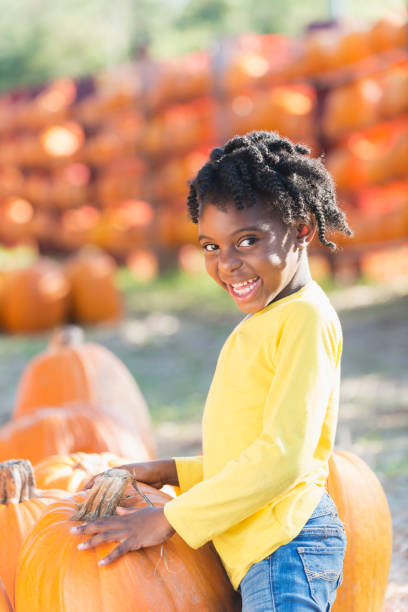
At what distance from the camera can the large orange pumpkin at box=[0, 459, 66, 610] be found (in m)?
2.10

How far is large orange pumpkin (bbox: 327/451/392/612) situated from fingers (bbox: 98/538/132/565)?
627 mm

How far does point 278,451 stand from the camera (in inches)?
64.7

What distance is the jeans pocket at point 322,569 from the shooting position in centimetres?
170

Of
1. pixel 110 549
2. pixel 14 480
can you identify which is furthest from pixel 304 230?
pixel 14 480

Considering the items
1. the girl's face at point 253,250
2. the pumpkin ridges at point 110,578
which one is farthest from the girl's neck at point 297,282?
the pumpkin ridges at point 110,578

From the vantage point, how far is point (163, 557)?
1.80 metres

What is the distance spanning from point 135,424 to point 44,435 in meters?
0.82

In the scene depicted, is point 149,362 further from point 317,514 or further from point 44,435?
point 317,514

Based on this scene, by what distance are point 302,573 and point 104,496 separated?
502mm

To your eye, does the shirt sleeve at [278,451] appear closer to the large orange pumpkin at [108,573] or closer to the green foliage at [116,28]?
the large orange pumpkin at [108,573]

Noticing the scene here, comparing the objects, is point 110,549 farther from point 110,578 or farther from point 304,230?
point 304,230

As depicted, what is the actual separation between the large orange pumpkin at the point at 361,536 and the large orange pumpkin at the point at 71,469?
77 cm

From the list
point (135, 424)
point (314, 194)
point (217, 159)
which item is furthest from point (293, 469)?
point (135, 424)

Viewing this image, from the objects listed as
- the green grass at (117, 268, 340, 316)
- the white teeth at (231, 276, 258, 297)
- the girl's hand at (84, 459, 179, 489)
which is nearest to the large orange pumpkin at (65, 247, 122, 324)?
the green grass at (117, 268, 340, 316)
